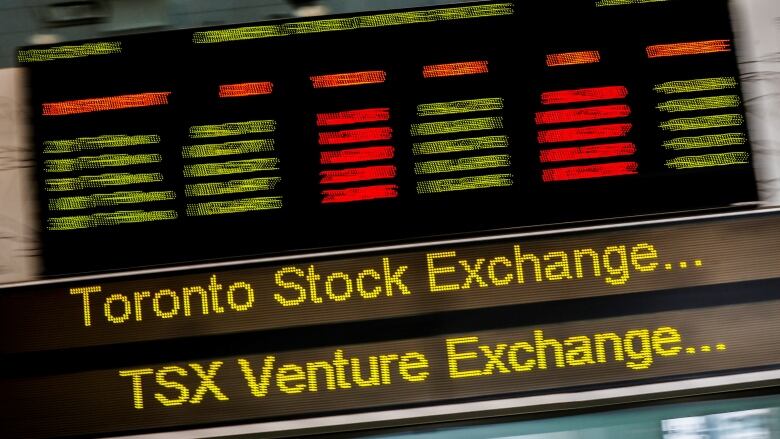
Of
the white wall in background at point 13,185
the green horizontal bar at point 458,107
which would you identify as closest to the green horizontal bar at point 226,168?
the green horizontal bar at point 458,107

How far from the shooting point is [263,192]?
3.70 metres

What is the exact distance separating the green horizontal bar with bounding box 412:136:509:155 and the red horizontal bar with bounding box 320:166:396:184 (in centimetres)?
15

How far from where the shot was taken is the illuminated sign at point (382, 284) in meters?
3.69

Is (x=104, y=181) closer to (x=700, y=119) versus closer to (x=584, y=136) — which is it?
(x=584, y=136)

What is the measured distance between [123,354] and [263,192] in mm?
887

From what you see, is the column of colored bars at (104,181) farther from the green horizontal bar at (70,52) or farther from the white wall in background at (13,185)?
the white wall in background at (13,185)

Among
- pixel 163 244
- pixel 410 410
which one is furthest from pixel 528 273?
pixel 163 244

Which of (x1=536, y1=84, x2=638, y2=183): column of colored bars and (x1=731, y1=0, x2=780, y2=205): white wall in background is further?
(x1=731, y1=0, x2=780, y2=205): white wall in background

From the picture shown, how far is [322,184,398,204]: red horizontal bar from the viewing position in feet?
12.1

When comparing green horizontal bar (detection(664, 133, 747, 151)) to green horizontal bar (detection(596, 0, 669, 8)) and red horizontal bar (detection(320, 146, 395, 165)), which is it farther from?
red horizontal bar (detection(320, 146, 395, 165))

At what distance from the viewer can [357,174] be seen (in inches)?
146

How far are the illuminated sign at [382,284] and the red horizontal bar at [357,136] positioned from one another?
48cm

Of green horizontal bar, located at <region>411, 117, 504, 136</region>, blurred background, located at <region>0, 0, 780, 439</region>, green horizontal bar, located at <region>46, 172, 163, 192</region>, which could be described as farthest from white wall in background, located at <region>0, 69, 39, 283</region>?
green horizontal bar, located at <region>411, 117, 504, 136</region>

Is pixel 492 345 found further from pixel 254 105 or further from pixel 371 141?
pixel 254 105
